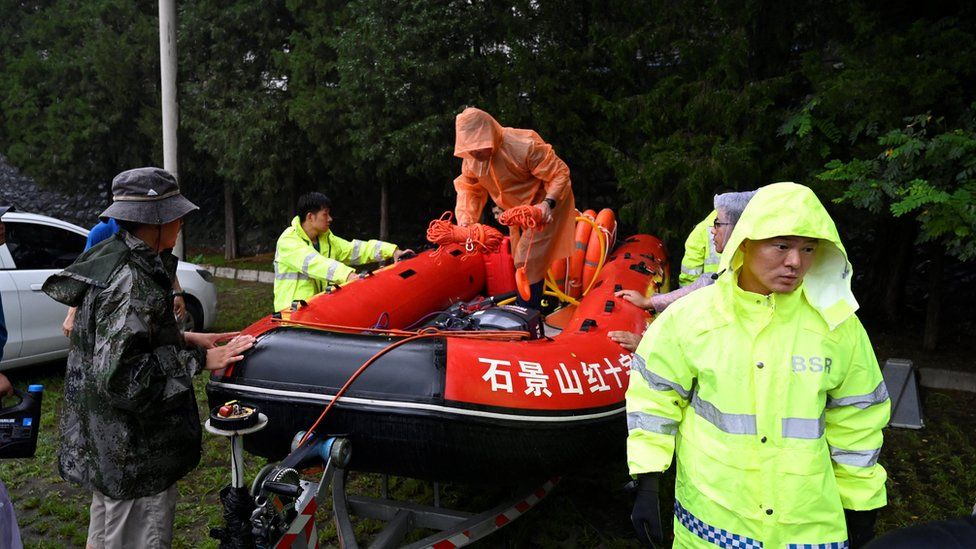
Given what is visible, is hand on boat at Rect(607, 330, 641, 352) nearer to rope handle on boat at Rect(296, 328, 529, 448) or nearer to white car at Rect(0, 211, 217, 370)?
rope handle on boat at Rect(296, 328, 529, 448)

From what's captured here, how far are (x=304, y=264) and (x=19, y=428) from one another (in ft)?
7.96

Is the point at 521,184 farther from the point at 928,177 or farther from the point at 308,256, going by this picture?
the point at 928,177

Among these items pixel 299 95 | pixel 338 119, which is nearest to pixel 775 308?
pixel 338 119

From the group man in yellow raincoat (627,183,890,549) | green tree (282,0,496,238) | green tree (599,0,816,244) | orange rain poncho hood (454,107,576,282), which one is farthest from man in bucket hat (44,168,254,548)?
green tree (282,0,496,238)

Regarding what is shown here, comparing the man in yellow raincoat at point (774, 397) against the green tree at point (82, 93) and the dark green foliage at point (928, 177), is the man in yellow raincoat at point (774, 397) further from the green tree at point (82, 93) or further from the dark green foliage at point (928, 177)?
the green tree at point (82, 93)

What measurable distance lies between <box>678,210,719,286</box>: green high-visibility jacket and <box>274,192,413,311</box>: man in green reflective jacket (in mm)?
2095

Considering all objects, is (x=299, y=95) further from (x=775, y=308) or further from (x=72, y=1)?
(x=775, y=308)

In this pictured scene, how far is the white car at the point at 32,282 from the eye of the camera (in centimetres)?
489

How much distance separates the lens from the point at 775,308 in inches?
68.4

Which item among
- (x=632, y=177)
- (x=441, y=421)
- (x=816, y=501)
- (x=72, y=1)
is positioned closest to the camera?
(x=816, y=501)

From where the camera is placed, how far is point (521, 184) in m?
4.23

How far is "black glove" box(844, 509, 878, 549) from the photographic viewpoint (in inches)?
69.7

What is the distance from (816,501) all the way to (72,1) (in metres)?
15.4

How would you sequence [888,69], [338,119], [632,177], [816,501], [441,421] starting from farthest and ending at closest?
[338,119] → [632,177] → [888,69] → [441,421] → [816,501]
